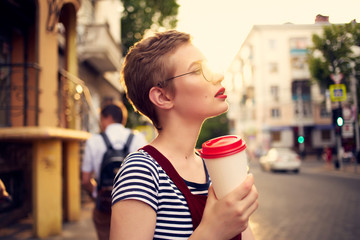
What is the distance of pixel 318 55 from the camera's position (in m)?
2.12

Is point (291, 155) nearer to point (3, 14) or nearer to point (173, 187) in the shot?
point (3, 14)

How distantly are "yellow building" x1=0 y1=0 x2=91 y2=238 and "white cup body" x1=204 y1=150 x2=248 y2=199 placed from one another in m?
5.57

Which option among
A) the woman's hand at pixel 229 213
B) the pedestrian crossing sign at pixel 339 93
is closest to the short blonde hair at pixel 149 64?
the woman's hand at pixel 229 213

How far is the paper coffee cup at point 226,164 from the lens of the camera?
1.11 meters

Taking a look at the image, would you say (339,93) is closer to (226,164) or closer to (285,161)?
(226,164)

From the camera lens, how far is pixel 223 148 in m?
1.11

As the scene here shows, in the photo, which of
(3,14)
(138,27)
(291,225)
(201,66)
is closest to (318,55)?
(201,66)

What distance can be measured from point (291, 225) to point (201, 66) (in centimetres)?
627

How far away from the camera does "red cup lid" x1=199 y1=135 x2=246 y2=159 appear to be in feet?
3.64

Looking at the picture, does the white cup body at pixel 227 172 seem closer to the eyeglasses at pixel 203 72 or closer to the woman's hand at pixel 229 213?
the woman's hand at pixel 229 213

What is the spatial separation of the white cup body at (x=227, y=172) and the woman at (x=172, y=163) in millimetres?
28

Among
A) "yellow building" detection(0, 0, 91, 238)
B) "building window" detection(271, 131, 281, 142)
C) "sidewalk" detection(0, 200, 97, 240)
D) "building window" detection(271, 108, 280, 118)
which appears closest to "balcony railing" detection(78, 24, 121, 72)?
"yellow building" detection(0, 0, 91, 238)

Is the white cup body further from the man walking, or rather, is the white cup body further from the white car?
the white car

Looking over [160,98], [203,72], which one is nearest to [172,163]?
[160,98]
